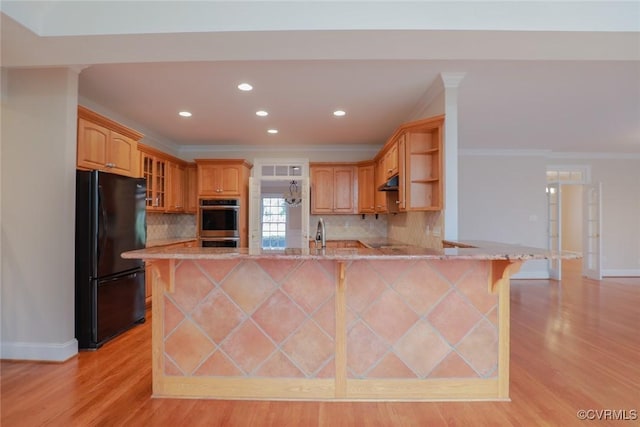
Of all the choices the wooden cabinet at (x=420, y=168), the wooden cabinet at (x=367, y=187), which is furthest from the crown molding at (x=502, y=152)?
the wooden cabinet at (x=420, y=168)

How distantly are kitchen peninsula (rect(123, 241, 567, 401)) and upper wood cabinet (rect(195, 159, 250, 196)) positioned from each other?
11.3 ft

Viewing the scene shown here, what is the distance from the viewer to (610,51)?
7.39 feet

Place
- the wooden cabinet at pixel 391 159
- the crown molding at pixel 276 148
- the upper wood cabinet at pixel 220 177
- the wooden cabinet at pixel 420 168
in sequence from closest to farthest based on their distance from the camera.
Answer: the wooden cabinet at pixel 420 168 < the wooden cabinet at pixel 391 159 < the upper wood cabinet at pixel 220 177 < the crown molding at pixel 276 148

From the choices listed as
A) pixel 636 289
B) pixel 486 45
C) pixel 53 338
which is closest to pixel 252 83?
pixel 486 45

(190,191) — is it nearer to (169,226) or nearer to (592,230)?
(169,226)

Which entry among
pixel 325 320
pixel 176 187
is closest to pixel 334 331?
pixel 325 320

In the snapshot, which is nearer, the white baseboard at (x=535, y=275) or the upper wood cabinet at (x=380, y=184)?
the upper wood cabinet at (x=380, y=184)

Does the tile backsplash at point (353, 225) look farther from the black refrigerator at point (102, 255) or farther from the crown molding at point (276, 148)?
the black refrigerator at point (102, 255)

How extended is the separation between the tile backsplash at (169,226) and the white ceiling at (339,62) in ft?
4.21

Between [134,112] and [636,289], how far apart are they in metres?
8.11

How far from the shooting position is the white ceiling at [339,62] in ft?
6.65

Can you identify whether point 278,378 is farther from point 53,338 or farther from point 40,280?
point 40,280

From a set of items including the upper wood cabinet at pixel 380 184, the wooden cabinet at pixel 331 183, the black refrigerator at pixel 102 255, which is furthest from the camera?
the wooden cabinet at pixel 331 183

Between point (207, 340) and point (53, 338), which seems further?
point (53, 338)
